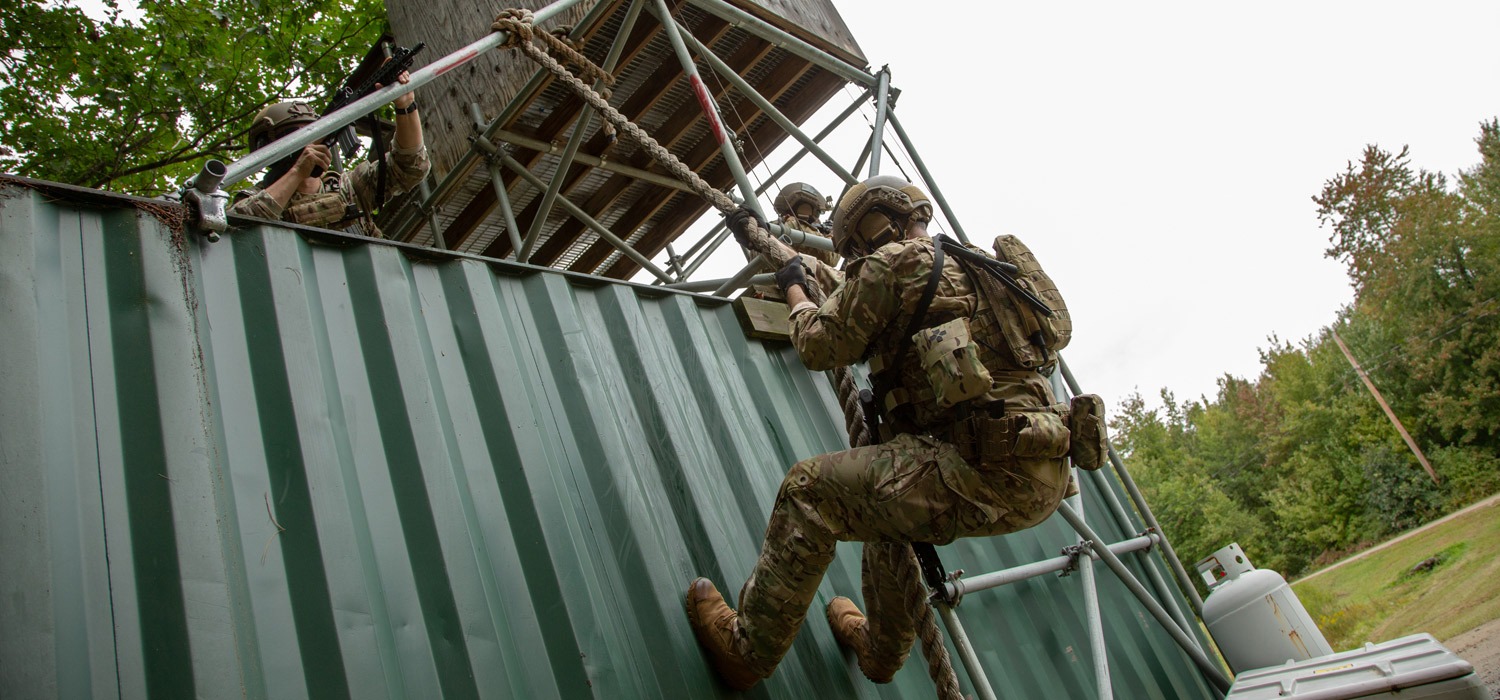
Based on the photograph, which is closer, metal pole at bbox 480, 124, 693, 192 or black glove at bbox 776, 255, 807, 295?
black glove at bbox 776, 255, 807, 295

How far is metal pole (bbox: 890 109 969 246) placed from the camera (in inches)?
204

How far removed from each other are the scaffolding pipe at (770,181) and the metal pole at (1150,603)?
3187mm

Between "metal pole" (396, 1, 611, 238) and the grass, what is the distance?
537 inches

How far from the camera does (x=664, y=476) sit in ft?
10.3

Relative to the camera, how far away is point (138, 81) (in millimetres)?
7852

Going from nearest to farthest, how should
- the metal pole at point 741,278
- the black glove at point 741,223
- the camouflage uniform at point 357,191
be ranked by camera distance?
the black glove at point 741,223 → the camouflage uniform at point 357,191 → the metal pole at point 741,278

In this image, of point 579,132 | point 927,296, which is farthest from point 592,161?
point 927,296

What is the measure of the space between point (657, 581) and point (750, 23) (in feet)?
11.9

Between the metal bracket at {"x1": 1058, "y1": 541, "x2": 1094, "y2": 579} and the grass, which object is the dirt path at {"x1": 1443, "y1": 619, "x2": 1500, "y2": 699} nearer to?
the grass

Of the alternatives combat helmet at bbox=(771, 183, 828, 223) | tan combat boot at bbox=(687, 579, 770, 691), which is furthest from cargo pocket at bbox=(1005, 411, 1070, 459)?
combat helmet at bbox=(771, 183, 828, 223)

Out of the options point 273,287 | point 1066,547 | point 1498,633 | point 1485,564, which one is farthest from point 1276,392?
point 273,287

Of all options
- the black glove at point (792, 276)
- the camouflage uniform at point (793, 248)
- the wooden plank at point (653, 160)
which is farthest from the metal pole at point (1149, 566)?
the wooden plank at point (653, 160)

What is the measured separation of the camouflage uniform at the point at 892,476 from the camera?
2543mm

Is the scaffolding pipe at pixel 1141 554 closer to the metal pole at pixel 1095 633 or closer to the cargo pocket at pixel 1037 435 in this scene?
the metal pole at pixel 1095 633
